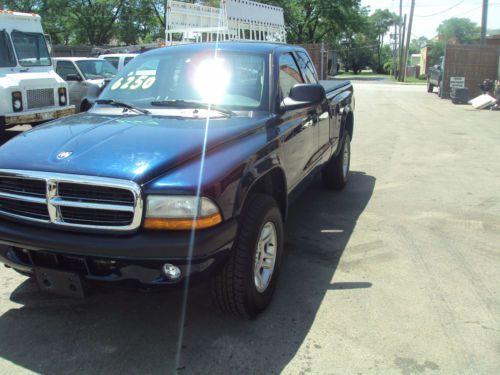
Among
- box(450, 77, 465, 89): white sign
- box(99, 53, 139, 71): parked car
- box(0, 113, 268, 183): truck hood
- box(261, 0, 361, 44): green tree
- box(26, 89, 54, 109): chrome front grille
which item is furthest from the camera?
box(261, 0, 361, 44): green tree

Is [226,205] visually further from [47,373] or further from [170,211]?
[47,373]

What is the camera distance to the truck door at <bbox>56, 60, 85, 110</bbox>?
1252 cm

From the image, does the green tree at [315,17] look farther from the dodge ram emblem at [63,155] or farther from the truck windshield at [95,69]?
the dodge ram emblem at [63,155]

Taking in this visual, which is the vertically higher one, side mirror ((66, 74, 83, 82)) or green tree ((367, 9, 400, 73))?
green tree ((367, 9, 400, 73))

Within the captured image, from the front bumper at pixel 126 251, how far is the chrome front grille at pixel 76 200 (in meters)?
0.07

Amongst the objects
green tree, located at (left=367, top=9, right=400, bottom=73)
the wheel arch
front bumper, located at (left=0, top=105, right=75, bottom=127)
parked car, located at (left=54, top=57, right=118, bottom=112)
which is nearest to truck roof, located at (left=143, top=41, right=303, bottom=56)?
the wheel arch

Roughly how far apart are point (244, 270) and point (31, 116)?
7730 mm

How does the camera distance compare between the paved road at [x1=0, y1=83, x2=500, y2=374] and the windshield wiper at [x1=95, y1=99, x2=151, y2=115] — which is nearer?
the paved road at [x1=0, y1=83, x2=500, y2=374]

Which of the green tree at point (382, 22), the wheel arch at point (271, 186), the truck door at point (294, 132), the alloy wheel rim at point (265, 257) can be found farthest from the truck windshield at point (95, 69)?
the green tree at point (382, 22)

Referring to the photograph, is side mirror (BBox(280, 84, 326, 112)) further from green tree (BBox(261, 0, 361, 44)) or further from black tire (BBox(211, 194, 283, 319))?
green tree (BBox(261, 0, 361, 44))

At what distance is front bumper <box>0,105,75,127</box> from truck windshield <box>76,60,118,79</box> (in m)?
3.18

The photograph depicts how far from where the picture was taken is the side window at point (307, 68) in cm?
499

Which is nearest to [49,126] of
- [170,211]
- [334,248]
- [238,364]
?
[170,211]

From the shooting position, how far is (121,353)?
2879 mm
